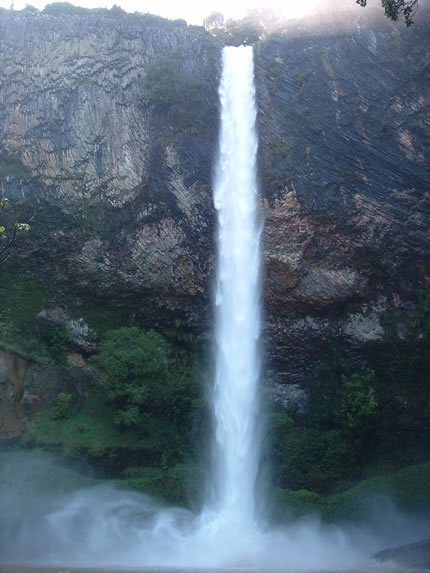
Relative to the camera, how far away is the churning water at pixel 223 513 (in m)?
13.5

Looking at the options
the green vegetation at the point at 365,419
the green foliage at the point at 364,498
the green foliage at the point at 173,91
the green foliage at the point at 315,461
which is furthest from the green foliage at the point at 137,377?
the green foliage at the point at 173,91

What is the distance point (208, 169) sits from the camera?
19.6m

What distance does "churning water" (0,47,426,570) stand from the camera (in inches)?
531

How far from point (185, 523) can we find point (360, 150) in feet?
41.8

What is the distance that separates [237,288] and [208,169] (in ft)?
14.1

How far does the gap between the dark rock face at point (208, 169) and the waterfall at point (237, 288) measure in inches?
17.7

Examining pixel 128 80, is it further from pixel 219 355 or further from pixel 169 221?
pixel 219 355

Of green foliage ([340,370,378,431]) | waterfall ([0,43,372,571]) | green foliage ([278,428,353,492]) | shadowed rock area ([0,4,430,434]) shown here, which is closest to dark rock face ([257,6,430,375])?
shadowed rock area ([0,4,430,434])

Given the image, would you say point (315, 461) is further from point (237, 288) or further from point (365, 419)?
point (237, 288)

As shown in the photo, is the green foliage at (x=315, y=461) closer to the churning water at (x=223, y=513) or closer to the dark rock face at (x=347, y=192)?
the churning water at (x=223, y=513)

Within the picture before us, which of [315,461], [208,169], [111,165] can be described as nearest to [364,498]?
[315,461]

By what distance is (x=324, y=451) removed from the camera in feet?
56.9

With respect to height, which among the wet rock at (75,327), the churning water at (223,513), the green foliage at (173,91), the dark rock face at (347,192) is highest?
the green foliage at (173,91)

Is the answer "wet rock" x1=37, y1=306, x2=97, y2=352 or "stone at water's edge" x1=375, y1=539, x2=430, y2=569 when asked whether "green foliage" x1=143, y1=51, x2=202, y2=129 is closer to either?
"wet rock" x1=37, y1=306, x2=97, y2=352
